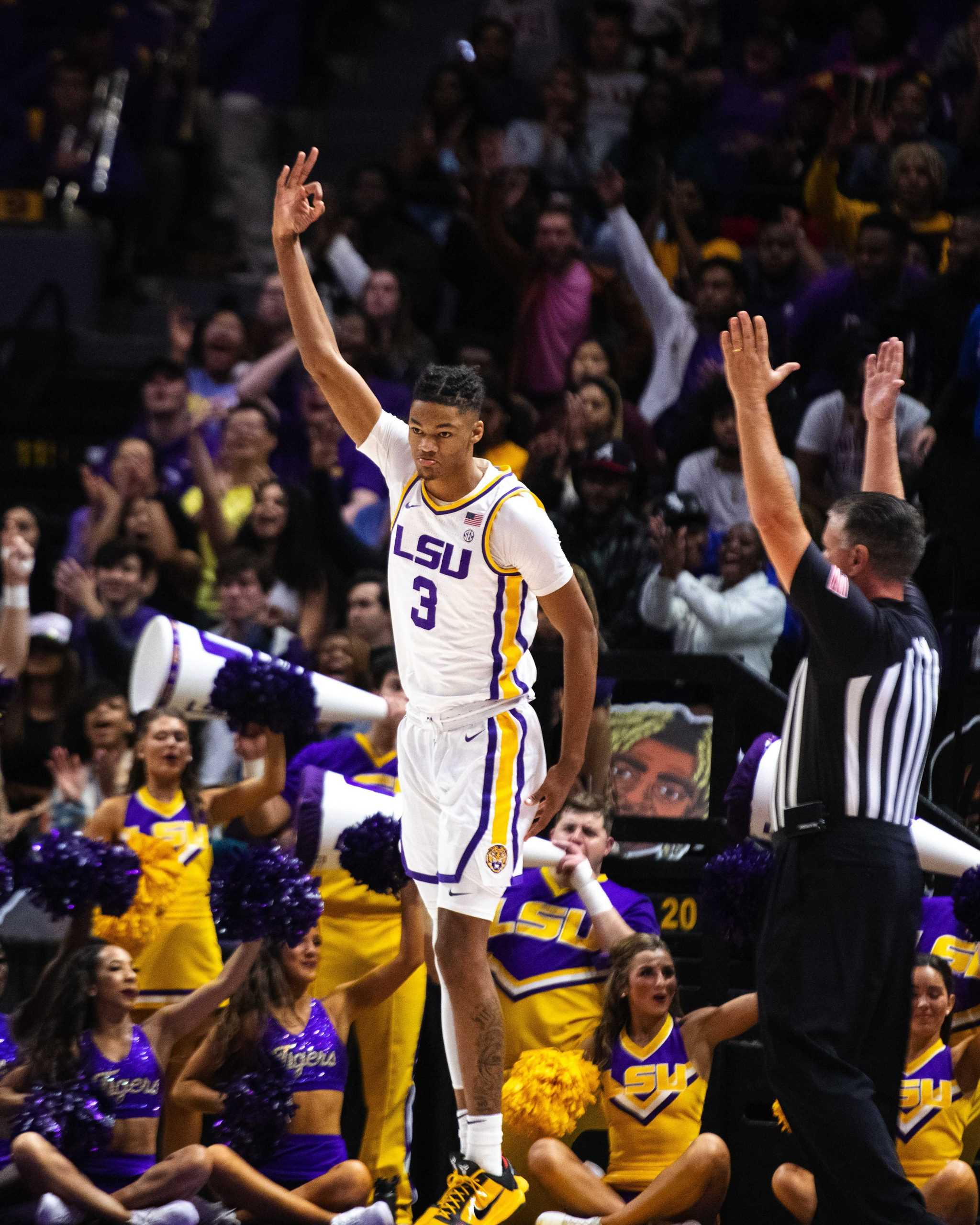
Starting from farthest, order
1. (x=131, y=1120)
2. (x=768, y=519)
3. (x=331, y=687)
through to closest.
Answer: (x=331, y=687)
(x=131, y=1120)
(x=768, y=519)

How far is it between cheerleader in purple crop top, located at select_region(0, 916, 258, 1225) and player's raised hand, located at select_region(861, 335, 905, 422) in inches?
99.5

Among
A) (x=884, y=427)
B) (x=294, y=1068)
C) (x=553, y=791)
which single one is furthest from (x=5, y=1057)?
(x=884, y=427)

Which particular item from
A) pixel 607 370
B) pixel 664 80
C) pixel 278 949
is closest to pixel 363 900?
pixel 278 949

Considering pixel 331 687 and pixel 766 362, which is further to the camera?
pixel 331 687

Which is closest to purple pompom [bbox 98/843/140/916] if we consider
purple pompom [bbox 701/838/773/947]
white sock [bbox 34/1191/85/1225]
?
white sock [bbox 34/1191/85/1225]

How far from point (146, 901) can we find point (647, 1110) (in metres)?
1.77

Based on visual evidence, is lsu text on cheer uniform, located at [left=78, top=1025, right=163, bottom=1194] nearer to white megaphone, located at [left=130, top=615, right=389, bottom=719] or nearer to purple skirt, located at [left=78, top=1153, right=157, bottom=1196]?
purple skirt, located at [left=78, top=1153, right=157, bottom=1196]

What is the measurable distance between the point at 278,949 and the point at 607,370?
3856 mm

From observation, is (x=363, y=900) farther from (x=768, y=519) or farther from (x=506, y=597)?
(x=768, y=519)

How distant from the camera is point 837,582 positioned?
15.2 feet

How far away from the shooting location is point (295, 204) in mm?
5367

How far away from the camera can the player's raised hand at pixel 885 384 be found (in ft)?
17.9

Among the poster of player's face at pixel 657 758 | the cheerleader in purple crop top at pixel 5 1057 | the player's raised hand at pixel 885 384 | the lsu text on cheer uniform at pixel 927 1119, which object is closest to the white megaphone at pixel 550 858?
the poster of player's face at pixel 657 758

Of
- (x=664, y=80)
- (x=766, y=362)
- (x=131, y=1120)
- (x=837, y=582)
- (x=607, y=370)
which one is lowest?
(x=131, y=1120)
